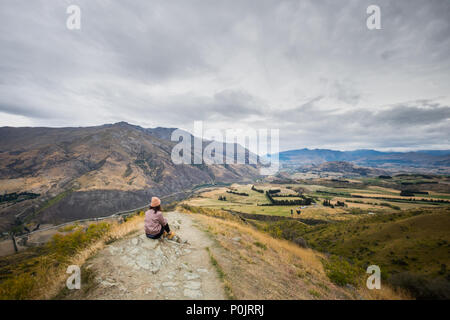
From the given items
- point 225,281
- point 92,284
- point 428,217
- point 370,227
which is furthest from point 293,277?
point 428,217

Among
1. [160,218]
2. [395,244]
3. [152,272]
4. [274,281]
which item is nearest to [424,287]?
[274,281]

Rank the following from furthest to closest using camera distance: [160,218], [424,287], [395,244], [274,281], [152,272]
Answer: [395,244] < [424,287] < [160,218] < [274,281] < [152,272]

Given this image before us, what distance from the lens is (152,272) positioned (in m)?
8.25

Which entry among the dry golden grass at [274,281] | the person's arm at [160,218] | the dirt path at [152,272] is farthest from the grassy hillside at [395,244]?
the person's arm at [160,218]

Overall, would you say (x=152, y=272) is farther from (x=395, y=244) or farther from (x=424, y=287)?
(x=395, y=244)

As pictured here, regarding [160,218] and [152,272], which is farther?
[160,218]

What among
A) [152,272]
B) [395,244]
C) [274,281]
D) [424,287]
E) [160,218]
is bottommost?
[395,244]

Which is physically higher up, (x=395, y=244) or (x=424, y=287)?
(x=424, y=287)

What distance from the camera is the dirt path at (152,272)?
674 cm

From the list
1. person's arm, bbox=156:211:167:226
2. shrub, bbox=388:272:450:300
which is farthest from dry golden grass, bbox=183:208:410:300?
shrub, bbox=388:272:450:300

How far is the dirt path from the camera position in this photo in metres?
6.74

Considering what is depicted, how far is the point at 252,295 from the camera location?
7312mm

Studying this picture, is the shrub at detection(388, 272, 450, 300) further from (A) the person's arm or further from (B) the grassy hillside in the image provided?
(A) the person's arm
